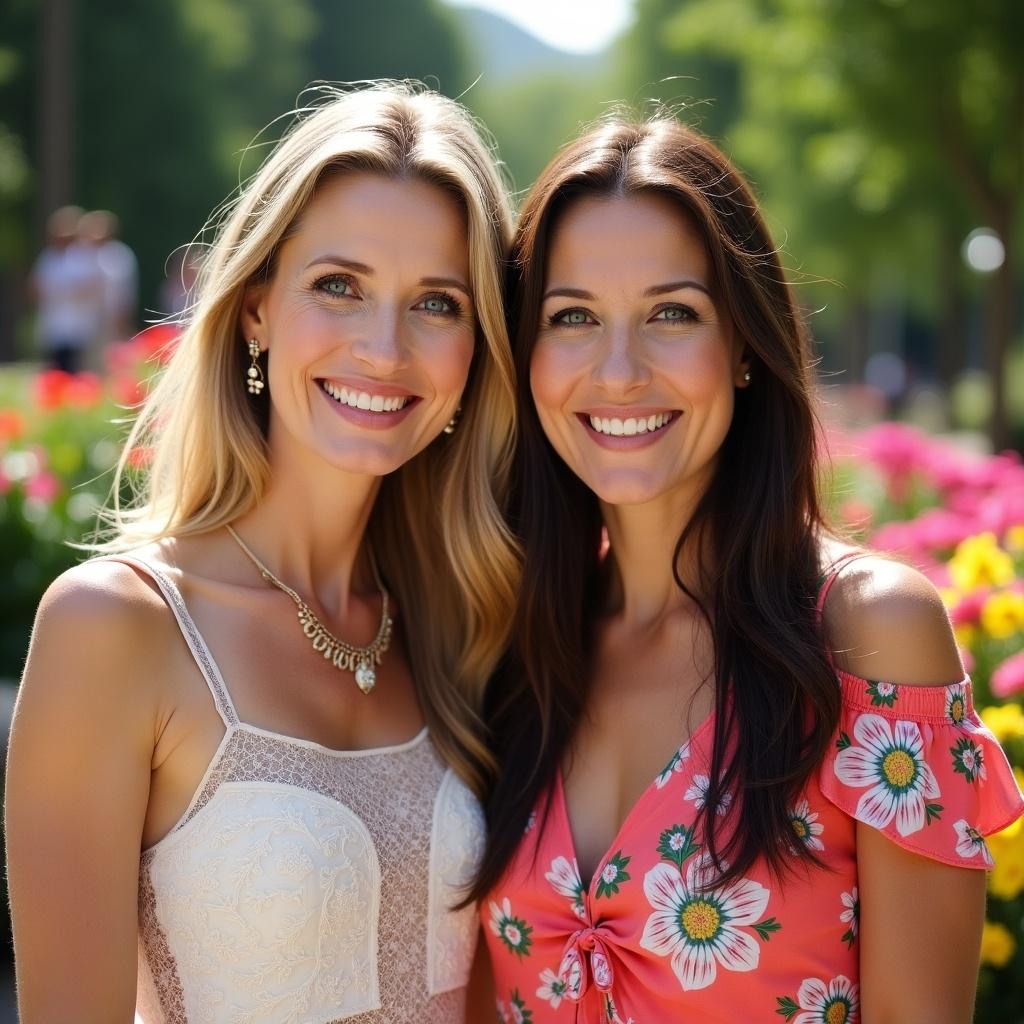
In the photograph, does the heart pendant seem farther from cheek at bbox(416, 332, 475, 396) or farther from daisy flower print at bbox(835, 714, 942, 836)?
daisy flower print at bbox(835, 714, 942, 836)

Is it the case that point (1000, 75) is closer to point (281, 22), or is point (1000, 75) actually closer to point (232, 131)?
point (232, 131)

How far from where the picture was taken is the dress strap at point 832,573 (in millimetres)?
2777

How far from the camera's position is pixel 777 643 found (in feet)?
9.00

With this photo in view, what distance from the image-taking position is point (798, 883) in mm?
2619

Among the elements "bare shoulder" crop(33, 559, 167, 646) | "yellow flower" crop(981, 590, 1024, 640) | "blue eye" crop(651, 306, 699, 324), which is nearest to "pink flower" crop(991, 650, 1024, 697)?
"yellow flower" crop(981, 590, 1024, 640)

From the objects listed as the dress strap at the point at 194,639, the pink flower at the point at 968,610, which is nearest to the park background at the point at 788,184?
the pink flower at the point at 968,610

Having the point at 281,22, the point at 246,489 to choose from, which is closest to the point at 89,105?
the point at 281,22

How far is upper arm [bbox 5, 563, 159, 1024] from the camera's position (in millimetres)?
2469

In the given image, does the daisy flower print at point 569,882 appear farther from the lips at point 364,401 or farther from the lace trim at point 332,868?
the lips at point 364,401

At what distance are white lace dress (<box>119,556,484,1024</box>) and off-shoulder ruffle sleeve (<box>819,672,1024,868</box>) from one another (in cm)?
90

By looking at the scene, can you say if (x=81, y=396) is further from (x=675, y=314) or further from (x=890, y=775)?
(x=890, y=775)

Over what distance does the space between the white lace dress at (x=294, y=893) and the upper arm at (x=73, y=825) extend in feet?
0.44

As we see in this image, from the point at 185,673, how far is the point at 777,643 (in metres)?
1.18

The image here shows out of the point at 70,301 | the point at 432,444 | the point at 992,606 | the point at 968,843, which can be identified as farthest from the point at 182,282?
the point at 70,301
